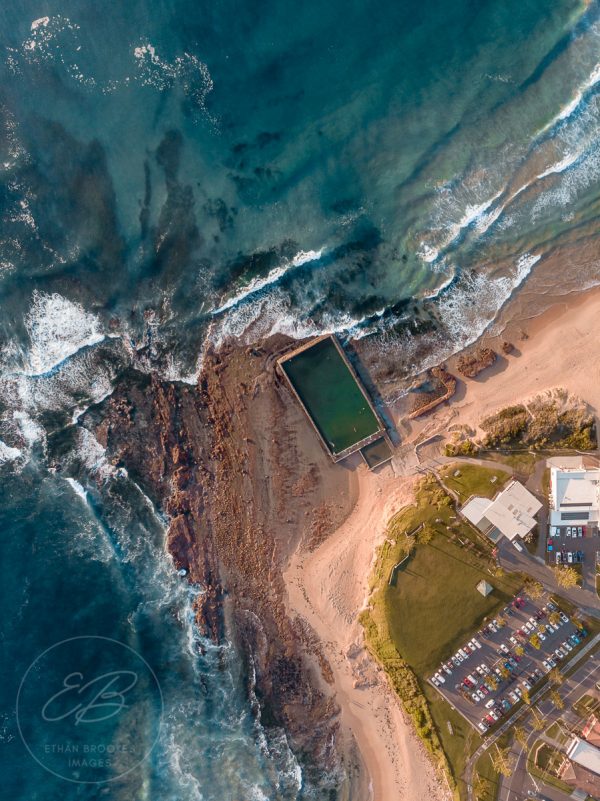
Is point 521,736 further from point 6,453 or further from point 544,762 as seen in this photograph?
point 6,453

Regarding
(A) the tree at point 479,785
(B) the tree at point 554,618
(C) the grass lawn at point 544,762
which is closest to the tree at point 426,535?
(B) the tree at point 554,618

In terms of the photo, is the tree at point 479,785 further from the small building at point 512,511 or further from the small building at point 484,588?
the small building at point 512,511

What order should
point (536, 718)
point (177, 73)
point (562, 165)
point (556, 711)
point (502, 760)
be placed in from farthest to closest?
point (556, 711)
point (536, 718)
point (502, 760)
point (562, 165)
point (177, 73)

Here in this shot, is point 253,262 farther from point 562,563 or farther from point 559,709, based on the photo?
point 559,709

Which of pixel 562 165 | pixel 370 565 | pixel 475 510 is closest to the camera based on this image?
pixel 475 510

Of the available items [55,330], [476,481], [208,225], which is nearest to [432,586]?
[476,481]

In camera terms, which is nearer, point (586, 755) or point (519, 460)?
point (586, 755)

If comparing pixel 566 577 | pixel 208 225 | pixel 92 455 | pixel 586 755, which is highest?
pixel 208 225
